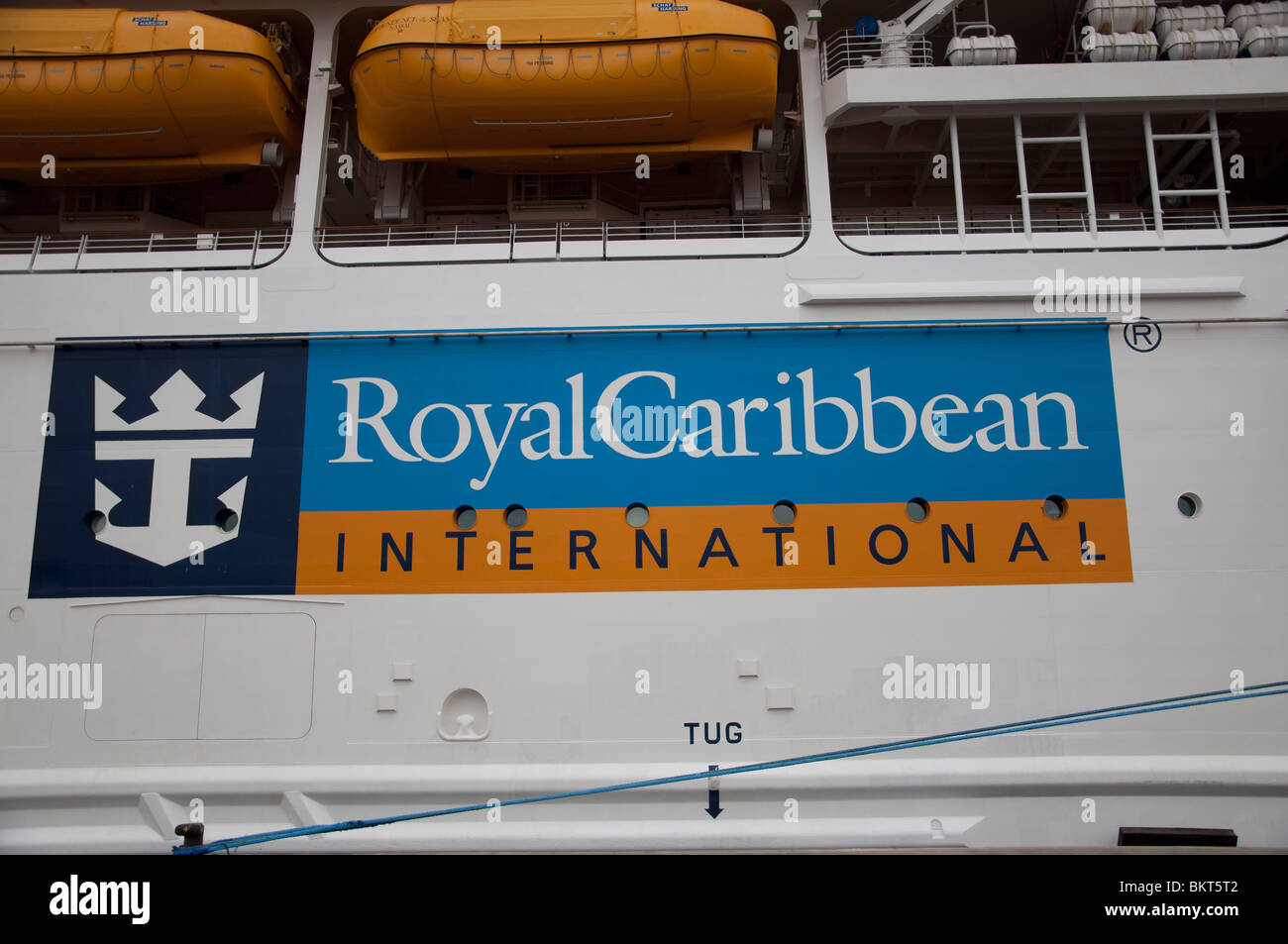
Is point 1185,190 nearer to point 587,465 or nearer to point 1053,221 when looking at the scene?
point 1053,221

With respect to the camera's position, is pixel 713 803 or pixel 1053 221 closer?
pixel 713 803

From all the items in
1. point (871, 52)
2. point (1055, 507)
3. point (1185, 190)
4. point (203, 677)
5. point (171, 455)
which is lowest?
point (203, 677)

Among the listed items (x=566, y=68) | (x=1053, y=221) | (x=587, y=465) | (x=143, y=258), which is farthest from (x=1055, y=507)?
(x=143, y=258)

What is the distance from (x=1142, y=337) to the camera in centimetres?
656

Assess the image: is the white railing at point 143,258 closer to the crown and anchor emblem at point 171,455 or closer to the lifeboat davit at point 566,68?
the crown and anchor emblem at point 171,455

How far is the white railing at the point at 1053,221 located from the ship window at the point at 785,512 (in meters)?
2.68

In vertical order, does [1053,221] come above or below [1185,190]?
below

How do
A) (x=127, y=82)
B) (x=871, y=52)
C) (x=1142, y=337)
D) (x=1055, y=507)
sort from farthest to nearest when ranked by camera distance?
(x=871, y=52), (x=127, y=82), (x=1142, y=337), (x=1055, y=507)

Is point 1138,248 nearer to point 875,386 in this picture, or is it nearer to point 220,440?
point 875,386

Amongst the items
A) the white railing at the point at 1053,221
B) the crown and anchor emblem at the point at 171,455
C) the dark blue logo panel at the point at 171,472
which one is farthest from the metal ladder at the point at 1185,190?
the crown and anchor emblem at the point at 171,455

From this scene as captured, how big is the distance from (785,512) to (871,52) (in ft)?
15.7
